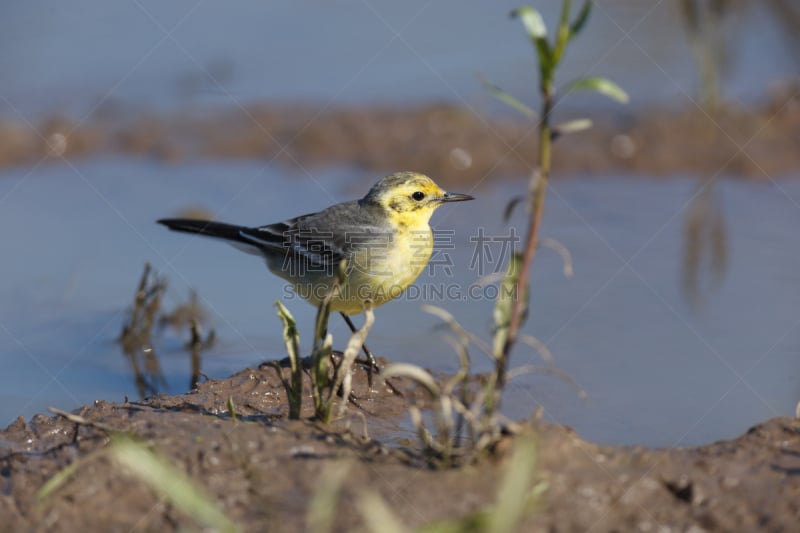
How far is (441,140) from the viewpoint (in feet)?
36.1

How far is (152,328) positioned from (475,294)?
2461 mm

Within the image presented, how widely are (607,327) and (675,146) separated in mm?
4151

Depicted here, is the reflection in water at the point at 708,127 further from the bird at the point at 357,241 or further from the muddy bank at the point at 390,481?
the muddy bank at the point at 390,481

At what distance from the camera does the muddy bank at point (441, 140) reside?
10711 millimetres

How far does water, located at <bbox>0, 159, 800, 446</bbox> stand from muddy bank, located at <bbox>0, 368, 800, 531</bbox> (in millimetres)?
848

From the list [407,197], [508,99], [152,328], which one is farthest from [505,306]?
[152,328]

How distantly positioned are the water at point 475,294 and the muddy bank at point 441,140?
0.30 m

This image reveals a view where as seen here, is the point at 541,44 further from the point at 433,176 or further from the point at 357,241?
the point at 433,176

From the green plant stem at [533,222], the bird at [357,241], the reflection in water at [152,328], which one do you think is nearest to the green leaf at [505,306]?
the green plant stem at [533,222]

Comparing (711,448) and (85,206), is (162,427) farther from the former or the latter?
(85,206)

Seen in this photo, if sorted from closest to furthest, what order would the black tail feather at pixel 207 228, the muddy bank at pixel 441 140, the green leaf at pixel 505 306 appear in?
the green leaf at pixel 505 306, the black tail feather at pixel 207 228, the muddy bank at pixel 441 140

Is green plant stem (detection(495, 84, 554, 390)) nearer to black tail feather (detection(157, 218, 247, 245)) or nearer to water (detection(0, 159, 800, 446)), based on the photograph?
water (detection(0, 159, 800, 446))

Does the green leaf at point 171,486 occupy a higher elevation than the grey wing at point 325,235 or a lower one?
lower

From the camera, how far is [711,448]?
4.71 meters
